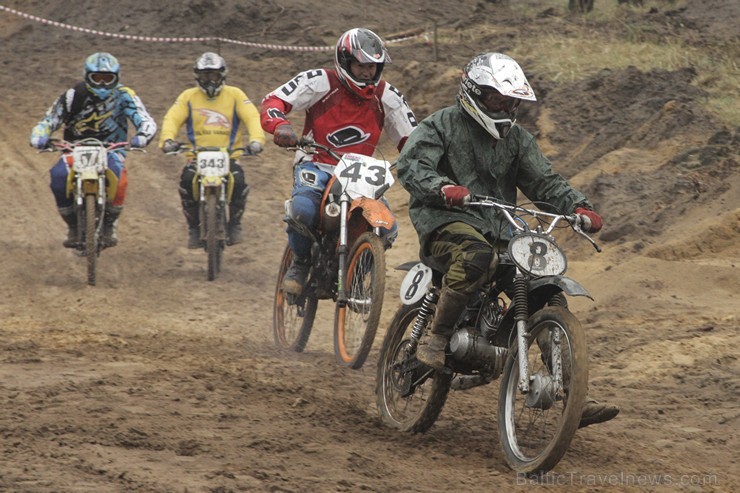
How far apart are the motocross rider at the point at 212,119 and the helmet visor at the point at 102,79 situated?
86 centimetres

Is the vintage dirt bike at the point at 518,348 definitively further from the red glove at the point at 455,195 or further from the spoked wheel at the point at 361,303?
the spoked wheel at the point at 361,303

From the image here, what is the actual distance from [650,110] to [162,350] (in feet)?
25.8

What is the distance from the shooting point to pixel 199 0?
78.8ft

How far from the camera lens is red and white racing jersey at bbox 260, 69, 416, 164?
8.99 meters

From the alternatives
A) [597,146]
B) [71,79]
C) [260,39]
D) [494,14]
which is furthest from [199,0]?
[597,146]

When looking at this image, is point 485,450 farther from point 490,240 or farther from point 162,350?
Result: point 162,350

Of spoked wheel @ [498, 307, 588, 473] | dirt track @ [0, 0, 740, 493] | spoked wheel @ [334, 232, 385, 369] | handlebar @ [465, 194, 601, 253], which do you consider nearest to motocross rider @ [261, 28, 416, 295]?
spoked wheel @ [334, 232, 385, 369]

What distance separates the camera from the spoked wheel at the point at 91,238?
11562 millimetres

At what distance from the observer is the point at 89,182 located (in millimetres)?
11695

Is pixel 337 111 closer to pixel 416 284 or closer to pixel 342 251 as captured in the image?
pixel 342 251

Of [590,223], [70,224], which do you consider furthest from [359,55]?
[70,224]

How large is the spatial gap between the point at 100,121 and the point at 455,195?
7.14 metres

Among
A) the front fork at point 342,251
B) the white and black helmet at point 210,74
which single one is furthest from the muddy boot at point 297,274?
the white and black helmet at point 210,74

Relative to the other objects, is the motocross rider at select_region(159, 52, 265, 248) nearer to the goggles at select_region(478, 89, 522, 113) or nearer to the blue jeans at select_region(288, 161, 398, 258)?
the blue jeans at select_region(288, 161, 398, 258)
